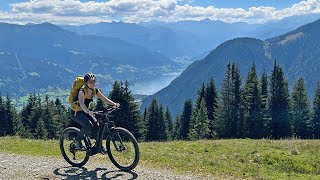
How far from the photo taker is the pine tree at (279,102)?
63.2 m

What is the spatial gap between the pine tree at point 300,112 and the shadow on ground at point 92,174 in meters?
56.1

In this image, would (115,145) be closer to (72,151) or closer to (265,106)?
(72,151)

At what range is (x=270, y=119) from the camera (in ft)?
201

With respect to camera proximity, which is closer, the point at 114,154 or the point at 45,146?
the point at 114,154

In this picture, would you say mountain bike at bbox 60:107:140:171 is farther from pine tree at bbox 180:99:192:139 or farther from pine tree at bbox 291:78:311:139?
pine tree at bbox 180:99:192:139

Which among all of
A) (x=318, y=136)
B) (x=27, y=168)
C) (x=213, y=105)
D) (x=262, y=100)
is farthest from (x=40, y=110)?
(x=27, y=168)

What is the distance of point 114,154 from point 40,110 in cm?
5961

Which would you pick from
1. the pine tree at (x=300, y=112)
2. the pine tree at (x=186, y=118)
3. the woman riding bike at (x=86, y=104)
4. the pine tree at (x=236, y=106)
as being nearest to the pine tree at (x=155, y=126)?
the pine tree at (x=186, y=118)

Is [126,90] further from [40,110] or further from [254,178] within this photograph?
[254,178]

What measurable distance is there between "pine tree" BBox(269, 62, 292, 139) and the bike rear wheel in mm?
51351

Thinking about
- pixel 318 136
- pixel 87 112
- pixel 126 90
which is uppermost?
pixel 126 90

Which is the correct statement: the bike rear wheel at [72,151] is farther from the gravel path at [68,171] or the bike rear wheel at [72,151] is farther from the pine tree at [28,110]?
the pine tree at [28,110]

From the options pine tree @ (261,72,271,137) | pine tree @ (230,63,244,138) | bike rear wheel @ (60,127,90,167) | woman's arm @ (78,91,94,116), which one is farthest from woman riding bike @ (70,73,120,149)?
pine tree @ (230,63,244,138)

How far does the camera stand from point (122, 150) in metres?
14.6
